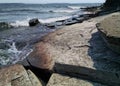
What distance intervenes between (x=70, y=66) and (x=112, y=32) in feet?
3.16

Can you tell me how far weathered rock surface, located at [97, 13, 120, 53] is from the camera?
3989 millimetres

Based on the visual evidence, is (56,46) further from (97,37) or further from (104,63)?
(104,63)

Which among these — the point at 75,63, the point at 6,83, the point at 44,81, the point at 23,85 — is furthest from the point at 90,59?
the point at 6,83

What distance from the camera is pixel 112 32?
4.22 m

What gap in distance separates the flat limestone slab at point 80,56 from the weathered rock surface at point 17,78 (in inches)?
16.6

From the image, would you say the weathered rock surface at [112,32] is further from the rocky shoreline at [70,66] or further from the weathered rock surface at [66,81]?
the weathered rock surface at [66,81]

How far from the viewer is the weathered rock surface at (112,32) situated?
3989 mm

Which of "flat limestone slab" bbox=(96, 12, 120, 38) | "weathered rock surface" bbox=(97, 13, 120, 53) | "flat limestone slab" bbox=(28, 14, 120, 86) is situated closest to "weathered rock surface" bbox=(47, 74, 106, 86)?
"flat limestone slab" bbox=(28, 14, 120, 86)

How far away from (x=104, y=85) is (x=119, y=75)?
0.32 metres

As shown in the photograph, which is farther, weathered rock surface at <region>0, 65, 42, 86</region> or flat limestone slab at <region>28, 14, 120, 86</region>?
weathered rock surface at <region>0, 65, 42, 86</region>

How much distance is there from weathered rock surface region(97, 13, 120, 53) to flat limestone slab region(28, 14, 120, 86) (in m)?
0.26

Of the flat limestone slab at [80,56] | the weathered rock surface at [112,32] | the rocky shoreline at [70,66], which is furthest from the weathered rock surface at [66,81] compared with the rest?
the weathered rock surface at [112,32]

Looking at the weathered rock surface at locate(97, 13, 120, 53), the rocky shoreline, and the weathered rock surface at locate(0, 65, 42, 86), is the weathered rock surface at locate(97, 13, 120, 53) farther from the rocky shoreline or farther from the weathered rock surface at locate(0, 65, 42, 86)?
the weathered rock surface at locate(0, 65, 42, 86)

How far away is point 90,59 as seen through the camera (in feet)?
15.1
